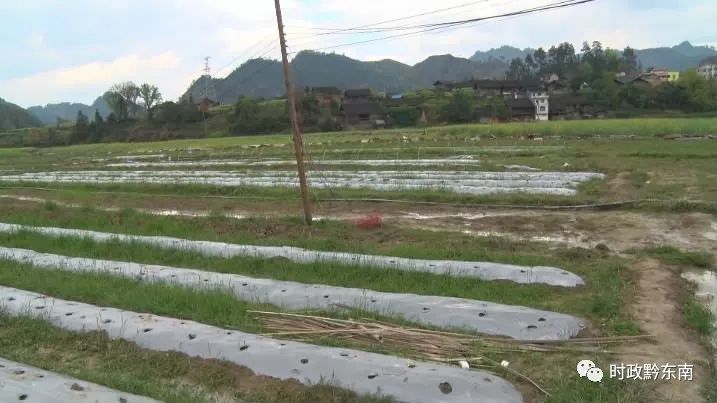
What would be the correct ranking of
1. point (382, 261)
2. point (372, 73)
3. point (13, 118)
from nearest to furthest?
1. point (382, 261)
2. point (13, 118)
3. point (372, 73)

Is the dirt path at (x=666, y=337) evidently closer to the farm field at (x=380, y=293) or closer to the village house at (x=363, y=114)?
the farm field at (x=380, y=293)

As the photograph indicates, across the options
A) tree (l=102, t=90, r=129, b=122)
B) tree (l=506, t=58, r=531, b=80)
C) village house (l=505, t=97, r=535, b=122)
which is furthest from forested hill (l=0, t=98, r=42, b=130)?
tree (l=506, t=58, r=531, b=80)

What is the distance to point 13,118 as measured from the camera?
310 ft

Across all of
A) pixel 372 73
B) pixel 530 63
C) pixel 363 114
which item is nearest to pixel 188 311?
pixel 363 114

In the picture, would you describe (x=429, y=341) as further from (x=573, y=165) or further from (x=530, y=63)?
(x=530, y=63)

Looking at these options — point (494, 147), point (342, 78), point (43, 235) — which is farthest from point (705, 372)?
point (342, 78)

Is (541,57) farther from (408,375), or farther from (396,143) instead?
(408,375)

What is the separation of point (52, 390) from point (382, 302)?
3.37 meters

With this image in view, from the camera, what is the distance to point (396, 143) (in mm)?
33062

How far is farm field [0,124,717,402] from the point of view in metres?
4.59

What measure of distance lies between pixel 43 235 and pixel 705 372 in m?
11.3

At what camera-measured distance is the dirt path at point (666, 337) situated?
4.23 metres

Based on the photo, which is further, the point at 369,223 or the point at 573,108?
the point at 573,108

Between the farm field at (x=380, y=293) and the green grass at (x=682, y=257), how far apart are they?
0.08 feet
